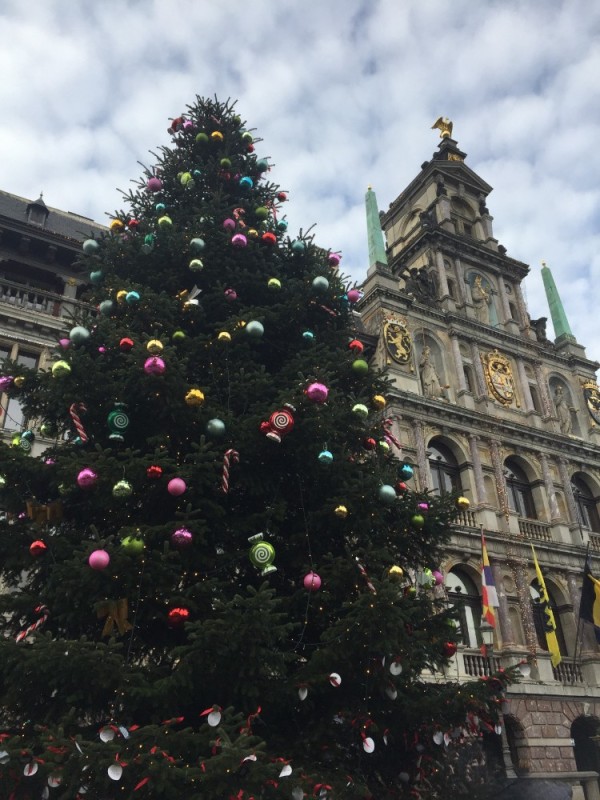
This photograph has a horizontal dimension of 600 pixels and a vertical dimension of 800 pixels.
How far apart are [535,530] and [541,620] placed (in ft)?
11.3

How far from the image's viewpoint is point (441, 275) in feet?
103

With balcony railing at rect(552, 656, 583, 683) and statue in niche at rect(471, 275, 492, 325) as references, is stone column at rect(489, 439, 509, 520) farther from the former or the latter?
statue in niche at rect(471, 275, 492, 325)

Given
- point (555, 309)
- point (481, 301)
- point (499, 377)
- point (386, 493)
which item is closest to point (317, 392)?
point (386, 493)

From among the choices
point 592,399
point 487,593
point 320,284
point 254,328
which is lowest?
point 487,593

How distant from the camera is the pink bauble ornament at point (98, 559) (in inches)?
308

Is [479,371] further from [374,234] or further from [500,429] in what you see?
[374,234]

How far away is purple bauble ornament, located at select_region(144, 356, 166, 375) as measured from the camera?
9.30 meters

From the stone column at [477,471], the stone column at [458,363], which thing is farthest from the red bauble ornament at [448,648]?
the stone column at [458,363]

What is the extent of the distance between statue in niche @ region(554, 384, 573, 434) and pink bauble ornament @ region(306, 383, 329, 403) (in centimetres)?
2375

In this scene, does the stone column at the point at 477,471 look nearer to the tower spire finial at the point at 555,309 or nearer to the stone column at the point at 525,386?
Result: the stone column at the point at 525,386

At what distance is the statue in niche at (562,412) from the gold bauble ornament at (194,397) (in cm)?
2462

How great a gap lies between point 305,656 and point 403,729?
165cm

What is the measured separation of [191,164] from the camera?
15352 mm

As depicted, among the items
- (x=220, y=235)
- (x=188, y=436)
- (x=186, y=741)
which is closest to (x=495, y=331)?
(x=220, y=235)
